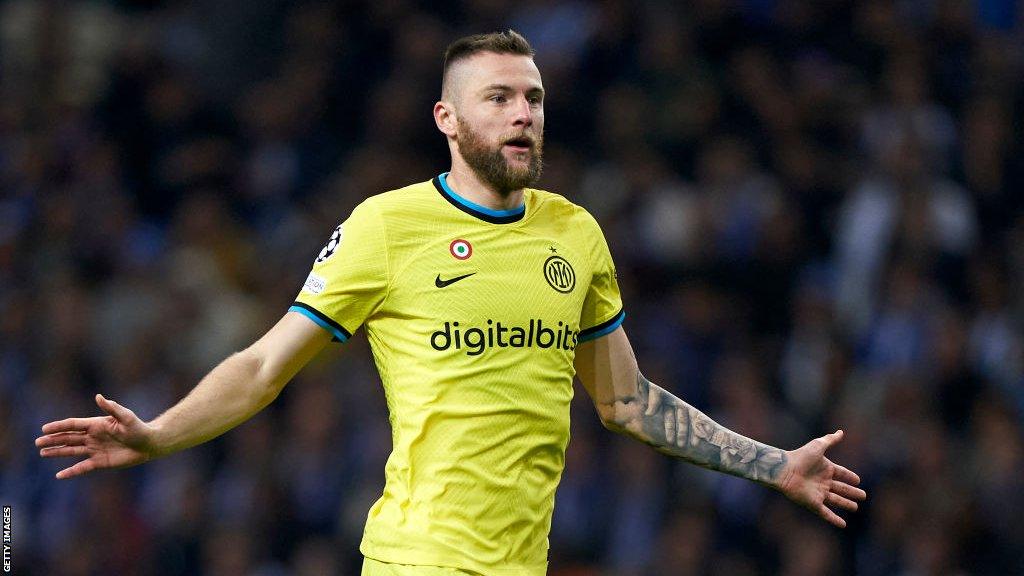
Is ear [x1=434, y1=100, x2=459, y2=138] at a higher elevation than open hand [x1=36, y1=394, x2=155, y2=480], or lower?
higher

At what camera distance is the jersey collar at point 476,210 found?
5.11m

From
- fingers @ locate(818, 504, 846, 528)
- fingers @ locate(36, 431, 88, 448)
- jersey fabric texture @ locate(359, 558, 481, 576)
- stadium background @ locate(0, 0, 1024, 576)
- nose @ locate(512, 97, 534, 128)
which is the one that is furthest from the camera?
stadium background @ locate(0, 0, 1024, 576)

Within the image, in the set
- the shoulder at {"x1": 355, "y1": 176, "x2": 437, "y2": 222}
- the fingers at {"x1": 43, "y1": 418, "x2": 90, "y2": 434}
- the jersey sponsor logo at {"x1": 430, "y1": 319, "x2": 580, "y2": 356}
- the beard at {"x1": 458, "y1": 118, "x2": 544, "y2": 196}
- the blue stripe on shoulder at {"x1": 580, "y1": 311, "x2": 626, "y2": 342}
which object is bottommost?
the fingers at {"x1": 43, "y1": 418, "x2": 90, "y2": 434}

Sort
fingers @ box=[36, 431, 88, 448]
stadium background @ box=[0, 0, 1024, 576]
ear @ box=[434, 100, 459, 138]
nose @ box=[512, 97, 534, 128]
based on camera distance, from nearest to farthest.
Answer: fingers @ box=[36, 431, 88, 448]
nose @ box=[512, 97, 534, 128]
ear @ box=[434, 100, 459, 138]
stadium background @ box=[0, 0, 1024, 576]

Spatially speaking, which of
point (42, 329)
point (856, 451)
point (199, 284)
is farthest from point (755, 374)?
point (42, 329)

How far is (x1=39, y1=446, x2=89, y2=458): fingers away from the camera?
4.48 meters

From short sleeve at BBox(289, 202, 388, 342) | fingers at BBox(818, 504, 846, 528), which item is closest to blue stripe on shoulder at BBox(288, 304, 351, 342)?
short sleeve at BBox(289, 202, 388, 342)

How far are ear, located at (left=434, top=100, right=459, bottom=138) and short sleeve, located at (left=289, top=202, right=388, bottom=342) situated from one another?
48 centimetres

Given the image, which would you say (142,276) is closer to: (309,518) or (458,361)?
(309,518)

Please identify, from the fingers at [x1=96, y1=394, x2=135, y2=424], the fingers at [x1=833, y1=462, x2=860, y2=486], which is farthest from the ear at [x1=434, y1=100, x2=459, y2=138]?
the fingers at [x1=833, y1=462, x2=860, y2=486]

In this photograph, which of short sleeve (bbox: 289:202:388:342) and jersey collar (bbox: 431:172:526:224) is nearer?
short sleeve (bbox: 289:202:388:342)

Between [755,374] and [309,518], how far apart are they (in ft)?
10.0

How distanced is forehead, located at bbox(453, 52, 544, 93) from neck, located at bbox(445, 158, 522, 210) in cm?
28

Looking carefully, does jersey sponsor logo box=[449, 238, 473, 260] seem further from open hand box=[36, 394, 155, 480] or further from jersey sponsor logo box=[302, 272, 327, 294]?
open hand box=[36, 394, 155, 480]
